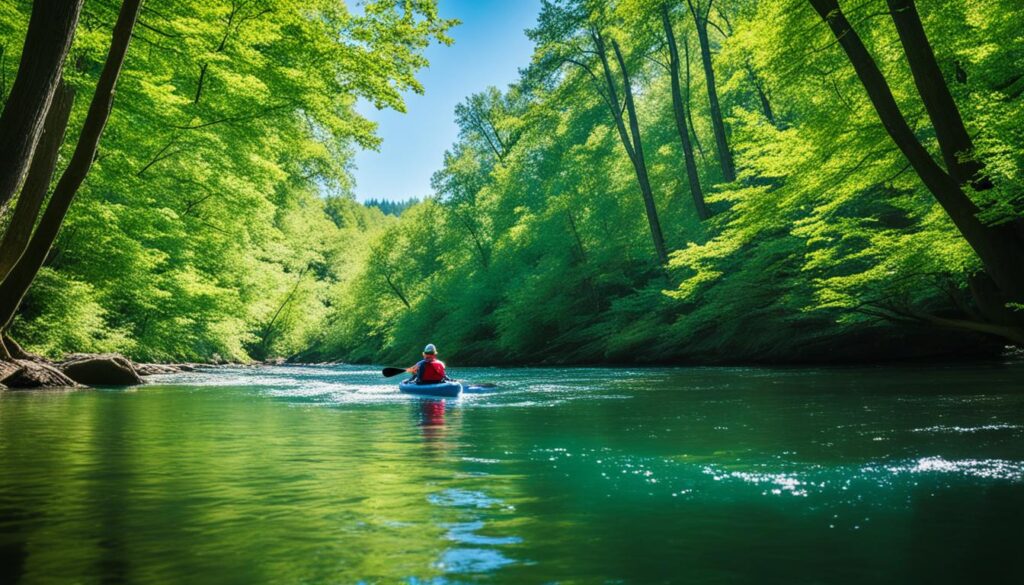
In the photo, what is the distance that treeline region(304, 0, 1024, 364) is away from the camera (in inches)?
444

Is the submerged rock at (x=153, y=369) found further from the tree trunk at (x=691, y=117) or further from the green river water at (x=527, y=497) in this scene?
the tree trunk at (x=691, y=117)

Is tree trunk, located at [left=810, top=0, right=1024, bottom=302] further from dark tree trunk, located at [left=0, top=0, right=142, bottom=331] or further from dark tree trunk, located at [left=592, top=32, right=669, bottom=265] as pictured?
dark tree trunk, located at [left=592, top=32, right=669, bottom=265]

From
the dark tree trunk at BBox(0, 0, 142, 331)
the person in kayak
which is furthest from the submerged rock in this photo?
the dark tree trunk at BBox(0, 0, 142, 331)

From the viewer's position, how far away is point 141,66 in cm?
1443

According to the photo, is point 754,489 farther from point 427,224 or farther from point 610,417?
point 427,224

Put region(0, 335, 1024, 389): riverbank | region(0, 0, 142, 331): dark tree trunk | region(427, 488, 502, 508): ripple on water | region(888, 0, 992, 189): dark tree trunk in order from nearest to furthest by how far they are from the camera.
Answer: region(427, 488, 502, 508): ripple on water → region(0, 0, 142, 331): dark tree trunk → region(888, 0, 992, 189): dark tree trunk → region(0, 335, 1024, 389): riverbank

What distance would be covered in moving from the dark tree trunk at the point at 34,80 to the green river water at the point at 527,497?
261 cm

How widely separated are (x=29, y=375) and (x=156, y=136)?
5083 mm

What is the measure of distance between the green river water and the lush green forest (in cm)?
307

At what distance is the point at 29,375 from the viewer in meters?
14.1

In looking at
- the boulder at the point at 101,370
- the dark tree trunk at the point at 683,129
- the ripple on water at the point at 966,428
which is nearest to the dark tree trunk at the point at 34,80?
the ripple on water at the point at 966,428

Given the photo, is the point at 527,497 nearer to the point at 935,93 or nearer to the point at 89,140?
the point at 89,140

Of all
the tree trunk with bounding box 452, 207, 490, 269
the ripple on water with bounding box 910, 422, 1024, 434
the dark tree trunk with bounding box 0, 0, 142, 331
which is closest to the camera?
the dark tree trunk with bounding box 0, 0, 142, 331

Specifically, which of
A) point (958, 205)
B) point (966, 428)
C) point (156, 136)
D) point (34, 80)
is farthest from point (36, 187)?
point (958, 205)
